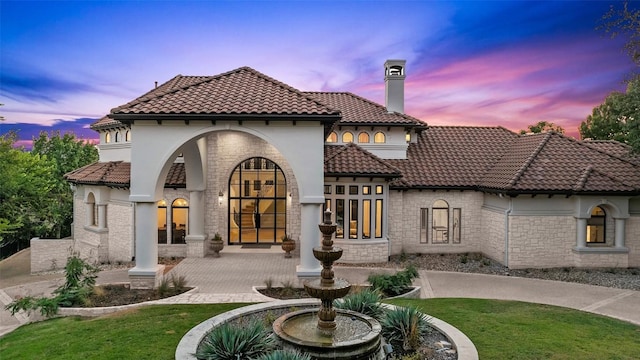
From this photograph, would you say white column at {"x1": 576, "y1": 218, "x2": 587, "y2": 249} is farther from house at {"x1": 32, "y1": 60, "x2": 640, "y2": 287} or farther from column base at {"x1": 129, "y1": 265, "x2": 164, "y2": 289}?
column base at {"x1": 129, "y1": 265, "x2": 164, "y2": 289}

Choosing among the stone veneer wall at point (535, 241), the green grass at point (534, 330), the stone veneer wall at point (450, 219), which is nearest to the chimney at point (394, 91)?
the stone veneer wall at point (450, 219)

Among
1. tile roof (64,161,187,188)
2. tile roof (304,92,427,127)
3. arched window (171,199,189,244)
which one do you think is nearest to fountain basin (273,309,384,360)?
arched window (171,199,189,244)

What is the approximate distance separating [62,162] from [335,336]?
3732 centimetres

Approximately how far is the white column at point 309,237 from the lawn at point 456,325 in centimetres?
285

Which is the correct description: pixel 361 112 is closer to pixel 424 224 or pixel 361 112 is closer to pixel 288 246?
pixel 424 224

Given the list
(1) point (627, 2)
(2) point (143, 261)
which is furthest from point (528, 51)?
(2) point (143, 261)

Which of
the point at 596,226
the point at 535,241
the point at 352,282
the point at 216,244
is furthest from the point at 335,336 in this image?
the point at 596,226

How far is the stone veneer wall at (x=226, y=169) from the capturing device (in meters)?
19.5

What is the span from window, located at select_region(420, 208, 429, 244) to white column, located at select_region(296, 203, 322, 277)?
803cm

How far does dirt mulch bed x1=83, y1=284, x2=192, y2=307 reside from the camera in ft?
37.4

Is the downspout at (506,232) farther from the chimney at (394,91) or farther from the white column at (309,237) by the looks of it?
the white column at (309,237)

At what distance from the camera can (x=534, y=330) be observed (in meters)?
9.04

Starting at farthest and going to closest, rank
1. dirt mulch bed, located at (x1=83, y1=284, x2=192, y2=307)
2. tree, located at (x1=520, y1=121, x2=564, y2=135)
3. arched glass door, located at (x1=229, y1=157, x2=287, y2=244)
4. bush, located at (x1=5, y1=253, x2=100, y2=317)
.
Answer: tree, located at (x1=520, y1=121, x2=564, y2=135), arched glass door, located at (x1=229, y1=157, x2=287, y2=244), dirt mulch bed, located at (x1=83, y1=284, x2=192, y2=307), bush, located at (x1=5, y1=253, x2=100, y2=317)

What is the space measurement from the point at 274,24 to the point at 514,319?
1506 cm
